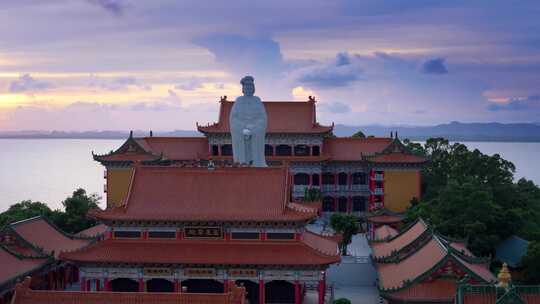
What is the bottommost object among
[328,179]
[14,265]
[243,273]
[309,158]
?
[243,273]

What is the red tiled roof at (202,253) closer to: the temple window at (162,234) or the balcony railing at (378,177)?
the temple window at (162,234)

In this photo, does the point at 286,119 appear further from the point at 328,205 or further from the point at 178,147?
the point at 178,147

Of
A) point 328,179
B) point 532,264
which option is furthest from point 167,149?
point 532,264

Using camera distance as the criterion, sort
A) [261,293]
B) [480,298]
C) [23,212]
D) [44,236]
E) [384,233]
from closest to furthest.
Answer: [480,298], [261,293], [44,236], [384,233], [23,212]

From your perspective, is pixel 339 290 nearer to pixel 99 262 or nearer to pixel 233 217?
pixel 233 217

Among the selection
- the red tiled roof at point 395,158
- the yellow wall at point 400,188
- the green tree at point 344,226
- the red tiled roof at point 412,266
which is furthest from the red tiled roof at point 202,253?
the yellow wall at point 400,188

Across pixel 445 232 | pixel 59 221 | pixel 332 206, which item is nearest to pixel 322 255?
pixel 445 232

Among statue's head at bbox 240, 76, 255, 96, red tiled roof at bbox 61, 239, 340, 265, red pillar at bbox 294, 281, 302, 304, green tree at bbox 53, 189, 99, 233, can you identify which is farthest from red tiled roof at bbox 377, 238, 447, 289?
green tree at bbox 53, 189, 99, 233

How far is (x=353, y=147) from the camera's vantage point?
200 ft

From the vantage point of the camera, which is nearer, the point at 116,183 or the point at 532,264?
the point at 532,264

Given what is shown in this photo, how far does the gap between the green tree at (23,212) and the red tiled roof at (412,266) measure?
23.2 m

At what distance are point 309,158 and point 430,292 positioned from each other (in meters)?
31.1

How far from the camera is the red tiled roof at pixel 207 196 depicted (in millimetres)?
33188

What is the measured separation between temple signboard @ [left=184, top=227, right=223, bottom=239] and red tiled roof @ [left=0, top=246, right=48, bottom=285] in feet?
24.1
